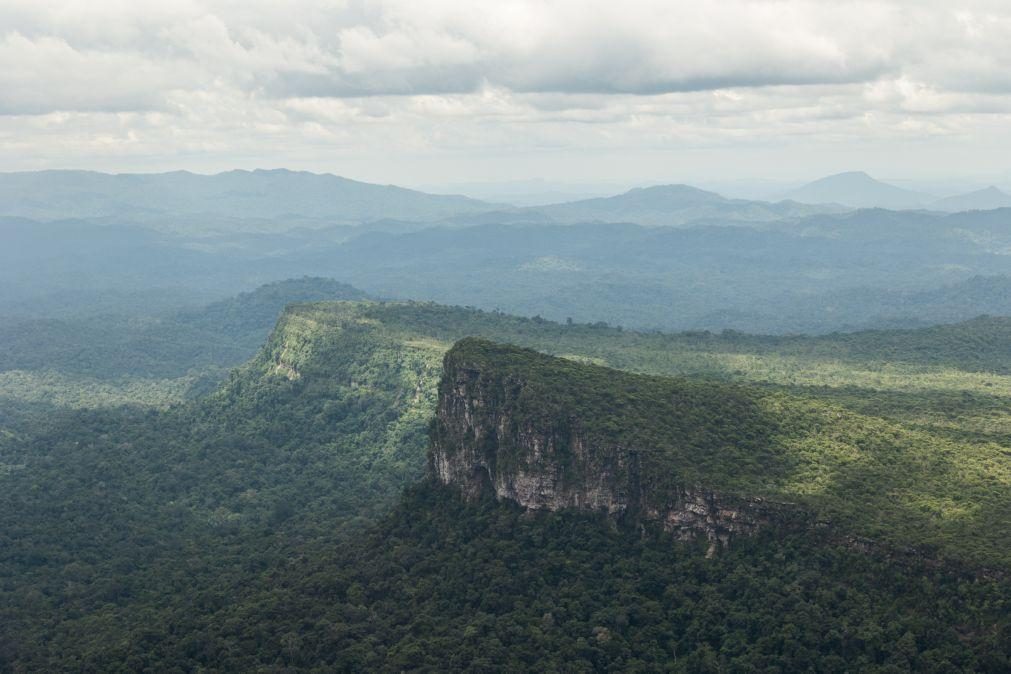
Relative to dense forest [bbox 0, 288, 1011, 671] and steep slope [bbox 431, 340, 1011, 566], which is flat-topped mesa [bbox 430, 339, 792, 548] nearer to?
steep slope [bbox 431, 340, 1011, 566]

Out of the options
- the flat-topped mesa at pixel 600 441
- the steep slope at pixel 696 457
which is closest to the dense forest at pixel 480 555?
the steep slope at pixel 696 457

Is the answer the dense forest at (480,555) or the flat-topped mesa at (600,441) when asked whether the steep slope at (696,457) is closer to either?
the flat-topped mesa at (600,441)

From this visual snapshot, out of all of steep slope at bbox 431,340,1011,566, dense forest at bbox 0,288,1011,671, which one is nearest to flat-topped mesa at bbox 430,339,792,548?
steep slope at bbox 431,340,1011,566

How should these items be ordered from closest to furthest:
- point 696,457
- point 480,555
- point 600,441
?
point 696,457 < point 480,555 < point 600,441

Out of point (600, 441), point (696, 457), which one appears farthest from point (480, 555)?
point (696, 457)

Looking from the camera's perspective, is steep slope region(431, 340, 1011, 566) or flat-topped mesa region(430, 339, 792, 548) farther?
flat-topped mesa region(430, 339, 792, 548)

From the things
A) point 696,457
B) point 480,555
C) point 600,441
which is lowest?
point 480,555

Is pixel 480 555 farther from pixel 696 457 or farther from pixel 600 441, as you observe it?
pixel 696 457
